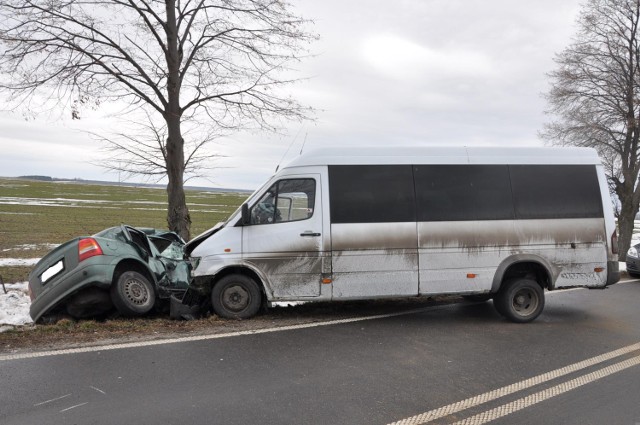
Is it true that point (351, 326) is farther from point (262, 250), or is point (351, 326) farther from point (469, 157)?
point (469, 157)

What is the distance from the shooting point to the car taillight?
641 cm

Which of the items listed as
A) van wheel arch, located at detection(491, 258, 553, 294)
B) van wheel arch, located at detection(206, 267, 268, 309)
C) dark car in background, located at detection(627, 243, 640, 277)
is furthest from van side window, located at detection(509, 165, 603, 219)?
dark car in background, located at detection(627, 243, 640, 277)

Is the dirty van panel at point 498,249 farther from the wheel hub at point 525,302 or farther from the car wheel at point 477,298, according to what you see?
the car wheel at point 477,298

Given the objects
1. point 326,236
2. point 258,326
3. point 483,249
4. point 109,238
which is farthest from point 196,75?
point 483,249

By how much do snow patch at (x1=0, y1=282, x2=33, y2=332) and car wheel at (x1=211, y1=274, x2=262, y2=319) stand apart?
2.77 m

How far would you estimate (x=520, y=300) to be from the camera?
7215mm

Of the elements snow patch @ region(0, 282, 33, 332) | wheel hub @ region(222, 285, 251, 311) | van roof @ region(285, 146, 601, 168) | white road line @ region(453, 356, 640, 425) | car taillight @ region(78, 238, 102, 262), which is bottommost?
white road line @ region(453, 356, 640, 425)

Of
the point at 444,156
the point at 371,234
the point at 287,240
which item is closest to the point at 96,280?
the point at 287,240

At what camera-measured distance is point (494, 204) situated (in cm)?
712

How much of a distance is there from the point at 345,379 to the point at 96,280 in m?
3.69

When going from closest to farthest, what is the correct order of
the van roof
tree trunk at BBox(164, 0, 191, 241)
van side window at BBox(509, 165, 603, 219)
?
1. the van roof
2. van side window at BBox(509, 165, 603, 219)
3. tree trunk at BBox(164, 0, 191, 241)

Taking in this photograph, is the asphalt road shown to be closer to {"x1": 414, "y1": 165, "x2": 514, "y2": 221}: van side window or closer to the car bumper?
the car bumper

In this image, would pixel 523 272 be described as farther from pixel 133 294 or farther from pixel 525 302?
pixel 133 294

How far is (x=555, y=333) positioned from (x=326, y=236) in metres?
3.43
